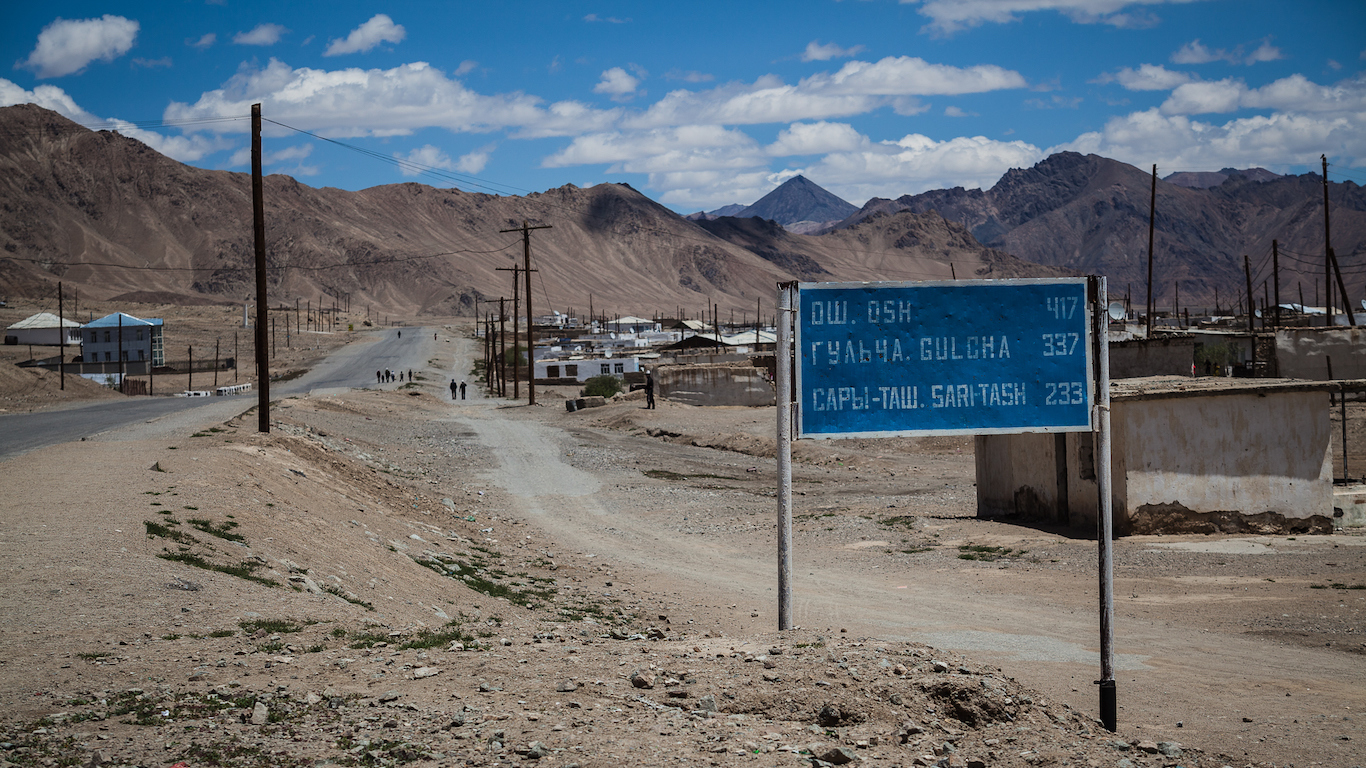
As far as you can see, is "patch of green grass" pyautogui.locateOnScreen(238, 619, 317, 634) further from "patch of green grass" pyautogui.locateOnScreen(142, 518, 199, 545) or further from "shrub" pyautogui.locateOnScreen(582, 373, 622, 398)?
"shrub" pyautogui.locateOnScreen(582, 373, 622, 398)

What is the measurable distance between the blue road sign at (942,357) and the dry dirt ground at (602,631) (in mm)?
1647

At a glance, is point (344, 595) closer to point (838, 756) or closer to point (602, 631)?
point (602, 631)

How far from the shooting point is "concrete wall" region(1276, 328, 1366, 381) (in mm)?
36531

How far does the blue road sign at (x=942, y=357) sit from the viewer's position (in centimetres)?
686

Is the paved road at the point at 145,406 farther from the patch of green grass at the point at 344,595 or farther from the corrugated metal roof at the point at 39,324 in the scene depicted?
the corrugated metal roof at the point at 39,324

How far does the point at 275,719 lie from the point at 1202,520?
13.1 metres

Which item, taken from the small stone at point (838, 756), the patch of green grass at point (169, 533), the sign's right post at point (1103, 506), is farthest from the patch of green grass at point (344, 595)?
the sign's right post at point (1103, 506)

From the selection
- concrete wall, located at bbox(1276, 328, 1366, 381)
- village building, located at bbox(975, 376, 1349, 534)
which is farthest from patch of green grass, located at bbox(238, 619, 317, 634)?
concrete wall, located at bbox(1276, 328, 1366, 381)

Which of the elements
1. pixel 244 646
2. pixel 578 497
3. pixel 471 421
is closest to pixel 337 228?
pixel 471 421

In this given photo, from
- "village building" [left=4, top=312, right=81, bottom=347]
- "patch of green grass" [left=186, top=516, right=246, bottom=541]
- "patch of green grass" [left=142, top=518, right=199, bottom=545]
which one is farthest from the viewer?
"village building" [left=4, top=312, right=81, bottom=347]

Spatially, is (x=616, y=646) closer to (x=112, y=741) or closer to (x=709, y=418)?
(x=112, y=741)

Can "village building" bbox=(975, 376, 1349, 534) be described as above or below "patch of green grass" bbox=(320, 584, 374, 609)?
above

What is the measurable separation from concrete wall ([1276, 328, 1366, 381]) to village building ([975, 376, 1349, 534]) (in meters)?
25.8

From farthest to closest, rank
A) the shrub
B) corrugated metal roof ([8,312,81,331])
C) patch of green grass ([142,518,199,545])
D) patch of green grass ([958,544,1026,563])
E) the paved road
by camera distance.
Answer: corrugated metal roof ([8,312,81,331]) → the shrub → the paved road → patch of green grass ([958,544,1026,563]) → patch of green grass ([142,518,199,545])
